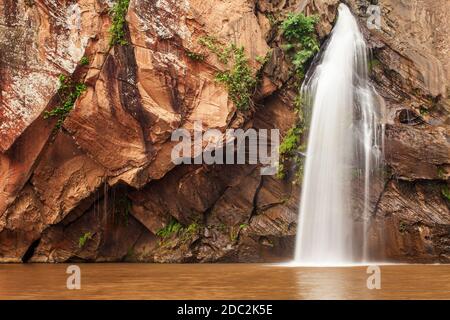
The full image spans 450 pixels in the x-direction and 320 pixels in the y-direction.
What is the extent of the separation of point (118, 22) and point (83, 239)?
678 cm

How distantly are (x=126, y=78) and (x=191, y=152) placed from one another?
2.87 m

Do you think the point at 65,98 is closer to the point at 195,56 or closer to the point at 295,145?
the point at 195,56

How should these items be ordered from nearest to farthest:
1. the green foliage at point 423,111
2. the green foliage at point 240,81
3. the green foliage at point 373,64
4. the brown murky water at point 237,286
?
the brown murky water at point 237,286 → the green foliage at point 423,111 → the green foliage at point 240,81 → the green foliage at point 373,64

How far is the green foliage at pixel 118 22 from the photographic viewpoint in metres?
16.1

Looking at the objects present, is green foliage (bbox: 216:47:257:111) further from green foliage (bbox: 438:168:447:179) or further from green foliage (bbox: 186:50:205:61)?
green foliage (bbox: 438:168:447:179)

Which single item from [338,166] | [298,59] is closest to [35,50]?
[298,59]

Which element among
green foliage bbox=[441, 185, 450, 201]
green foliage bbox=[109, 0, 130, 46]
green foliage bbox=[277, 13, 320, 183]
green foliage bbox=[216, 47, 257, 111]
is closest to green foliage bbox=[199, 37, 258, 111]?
green foliage bbox=[216, 47, 257, 111]

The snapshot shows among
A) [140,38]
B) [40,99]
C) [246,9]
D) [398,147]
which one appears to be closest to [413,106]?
[398,147]

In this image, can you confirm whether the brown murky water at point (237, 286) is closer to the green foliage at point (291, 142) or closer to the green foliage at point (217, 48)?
the green foliage at point (291, 142)

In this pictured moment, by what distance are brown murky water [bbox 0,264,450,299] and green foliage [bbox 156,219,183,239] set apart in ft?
18.1

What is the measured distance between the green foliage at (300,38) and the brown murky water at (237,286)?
23.6 feet

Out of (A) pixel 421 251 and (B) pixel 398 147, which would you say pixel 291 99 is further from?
(A) pixel 421 251

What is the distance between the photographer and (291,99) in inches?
645

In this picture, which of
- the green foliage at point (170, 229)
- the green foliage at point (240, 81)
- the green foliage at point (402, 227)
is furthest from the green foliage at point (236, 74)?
the green foliage at point (402, 227)
